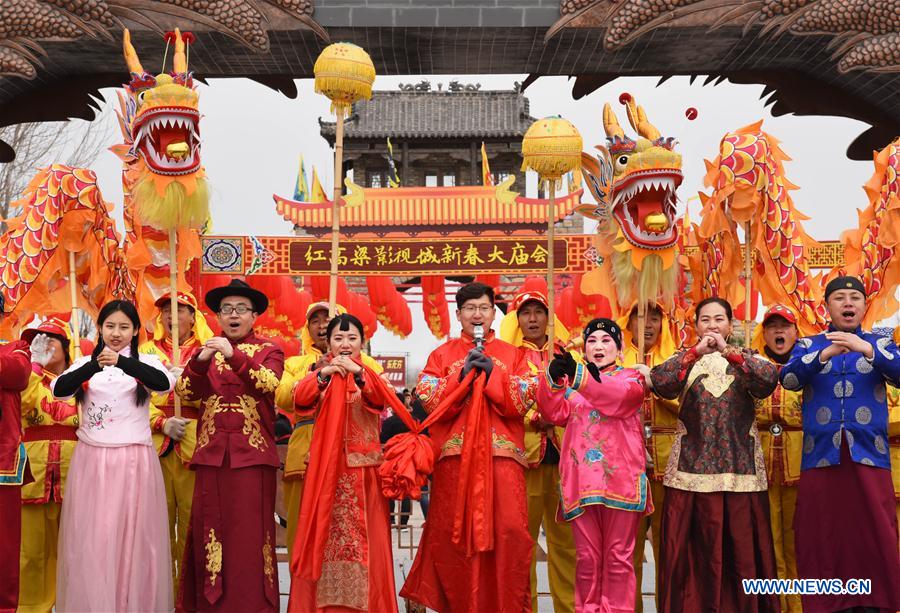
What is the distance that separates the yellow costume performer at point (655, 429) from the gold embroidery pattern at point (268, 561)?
1586 mm

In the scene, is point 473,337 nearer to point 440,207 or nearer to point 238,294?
point 238,294

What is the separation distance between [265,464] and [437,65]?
3.59 meters

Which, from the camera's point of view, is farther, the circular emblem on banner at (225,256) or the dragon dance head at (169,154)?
the circular emblem on banner at (225,256)

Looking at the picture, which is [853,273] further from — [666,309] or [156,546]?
[156,546]

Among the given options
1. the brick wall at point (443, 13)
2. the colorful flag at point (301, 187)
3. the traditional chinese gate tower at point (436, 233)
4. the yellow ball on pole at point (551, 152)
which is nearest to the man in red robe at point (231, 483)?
the yellow ball on pole at point (551, 152)

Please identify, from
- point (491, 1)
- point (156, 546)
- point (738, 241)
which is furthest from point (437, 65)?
point (156, 546)

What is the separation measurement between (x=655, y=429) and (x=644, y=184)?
118 cm

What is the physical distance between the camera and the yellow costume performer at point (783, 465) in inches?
180

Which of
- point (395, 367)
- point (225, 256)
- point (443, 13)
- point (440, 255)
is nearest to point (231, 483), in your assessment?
point (443, 13)

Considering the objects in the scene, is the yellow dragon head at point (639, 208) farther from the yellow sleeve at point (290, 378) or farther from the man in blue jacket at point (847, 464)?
the yellow sleeve at point (290, 378)

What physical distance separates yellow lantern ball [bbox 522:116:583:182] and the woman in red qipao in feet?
3.71

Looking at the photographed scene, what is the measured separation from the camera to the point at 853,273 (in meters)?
5.21

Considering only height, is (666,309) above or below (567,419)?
above

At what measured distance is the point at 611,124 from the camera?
4605mm
